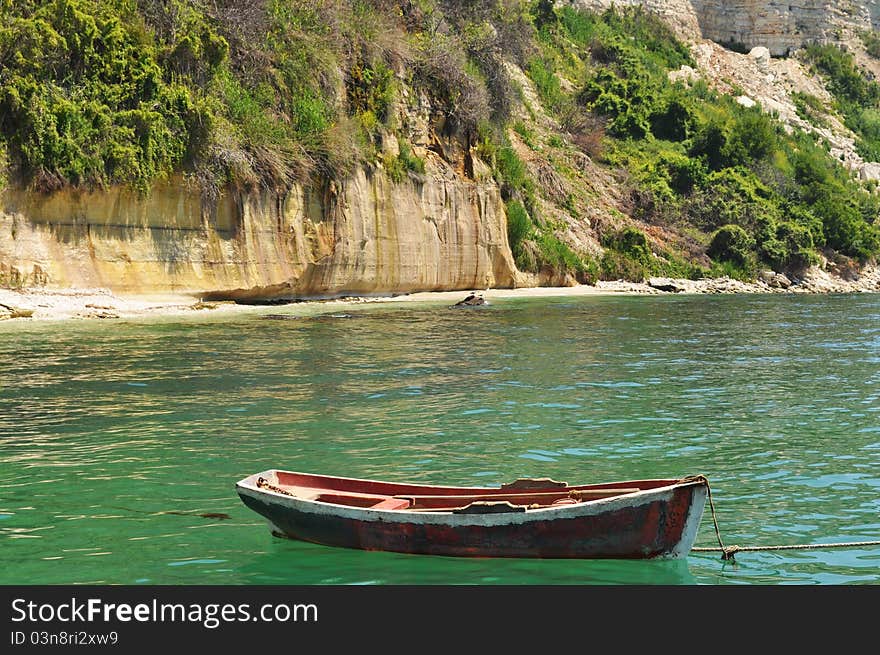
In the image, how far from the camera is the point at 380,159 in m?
37.9

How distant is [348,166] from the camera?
35344 mm

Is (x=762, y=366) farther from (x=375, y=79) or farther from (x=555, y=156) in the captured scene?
(x=555, y=156)

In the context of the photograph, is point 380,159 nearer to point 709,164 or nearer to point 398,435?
point 398,435

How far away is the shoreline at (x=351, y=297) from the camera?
24906 mm

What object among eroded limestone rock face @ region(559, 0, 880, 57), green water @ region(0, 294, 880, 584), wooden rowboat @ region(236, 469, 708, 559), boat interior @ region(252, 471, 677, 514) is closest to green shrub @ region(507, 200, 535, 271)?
green water @ region(0, 294, 880, 584)

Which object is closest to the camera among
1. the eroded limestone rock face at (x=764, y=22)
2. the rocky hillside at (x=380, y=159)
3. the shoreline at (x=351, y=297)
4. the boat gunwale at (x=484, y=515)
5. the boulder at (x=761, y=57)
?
the boat gunwale at (x=484, y=515)

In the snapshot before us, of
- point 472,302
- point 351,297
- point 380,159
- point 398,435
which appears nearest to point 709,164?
point 380,159

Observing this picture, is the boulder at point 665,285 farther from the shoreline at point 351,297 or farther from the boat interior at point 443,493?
the boat interior at point 443,493

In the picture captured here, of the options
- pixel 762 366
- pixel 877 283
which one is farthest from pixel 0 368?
pixel 877 283

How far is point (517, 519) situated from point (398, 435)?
16.4 ft

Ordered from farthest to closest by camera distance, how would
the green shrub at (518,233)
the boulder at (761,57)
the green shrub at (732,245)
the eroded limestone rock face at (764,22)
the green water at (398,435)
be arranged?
the eroded limestone rock face at (764,22) < the boulder at (761,57) < the green shrub at (732,245) < the green shrub at (518,233) < the green water at (398,435)

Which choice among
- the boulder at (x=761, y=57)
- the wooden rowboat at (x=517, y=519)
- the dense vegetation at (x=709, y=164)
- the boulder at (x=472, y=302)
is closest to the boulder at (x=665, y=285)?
the dense vegetation at (x=709, y=164)

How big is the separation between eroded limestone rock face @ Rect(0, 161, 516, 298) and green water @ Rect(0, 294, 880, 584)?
3020mm

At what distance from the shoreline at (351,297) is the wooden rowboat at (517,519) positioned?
18.8 meters
